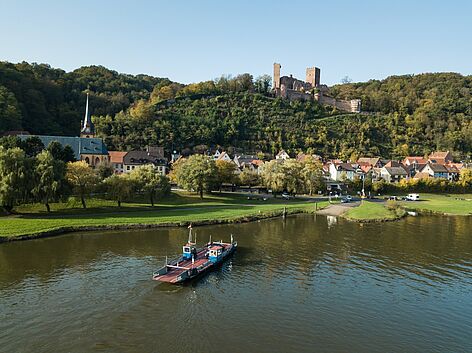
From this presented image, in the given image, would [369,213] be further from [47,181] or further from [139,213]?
[47,181]

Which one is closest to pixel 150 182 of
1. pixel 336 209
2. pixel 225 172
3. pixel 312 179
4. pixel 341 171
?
pixel 225 172

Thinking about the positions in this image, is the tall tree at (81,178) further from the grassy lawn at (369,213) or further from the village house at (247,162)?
the village house at (247,162)

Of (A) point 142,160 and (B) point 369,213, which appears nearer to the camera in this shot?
(B) point 369,213

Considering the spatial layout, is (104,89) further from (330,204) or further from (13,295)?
(13,295)

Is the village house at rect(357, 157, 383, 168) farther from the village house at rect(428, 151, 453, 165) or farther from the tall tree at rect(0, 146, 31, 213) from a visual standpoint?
the tall tree at rect(0, 146, 31, 213)

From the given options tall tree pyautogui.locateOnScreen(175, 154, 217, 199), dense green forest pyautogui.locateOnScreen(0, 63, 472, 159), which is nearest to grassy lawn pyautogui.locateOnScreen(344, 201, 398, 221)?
tall tree pyautogui.locateOnScreen(175, 154, 217, 199)
